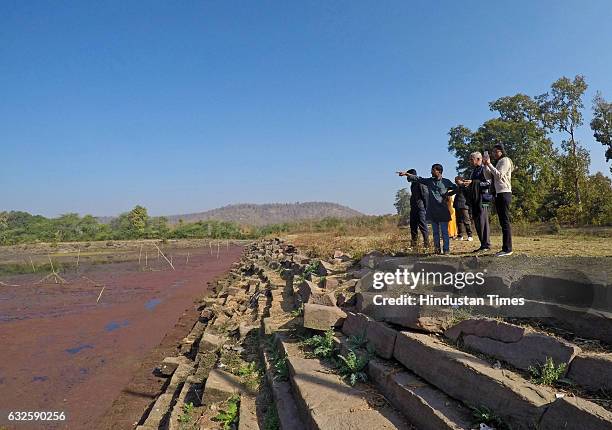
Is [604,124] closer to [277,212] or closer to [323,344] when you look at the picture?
[323,344]

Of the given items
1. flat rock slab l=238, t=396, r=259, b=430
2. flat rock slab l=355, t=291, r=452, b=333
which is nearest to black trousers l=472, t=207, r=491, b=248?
flat rock slab l=355, t=291, r=452, b=333

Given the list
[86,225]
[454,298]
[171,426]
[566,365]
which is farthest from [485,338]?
[86,225]

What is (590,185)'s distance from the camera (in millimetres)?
16203

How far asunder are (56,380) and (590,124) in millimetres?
26896

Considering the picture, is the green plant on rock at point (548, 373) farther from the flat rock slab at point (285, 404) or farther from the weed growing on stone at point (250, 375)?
the weed growing on stone at point (250, 375)

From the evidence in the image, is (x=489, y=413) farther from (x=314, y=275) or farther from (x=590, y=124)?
(x=590, y=124)

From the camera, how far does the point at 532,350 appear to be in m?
2.84

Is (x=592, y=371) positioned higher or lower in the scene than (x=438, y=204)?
lower

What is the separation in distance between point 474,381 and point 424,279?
8.05 feet

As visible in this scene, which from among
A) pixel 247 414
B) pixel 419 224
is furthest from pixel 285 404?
pixel 419 224

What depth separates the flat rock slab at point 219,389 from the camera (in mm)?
4672

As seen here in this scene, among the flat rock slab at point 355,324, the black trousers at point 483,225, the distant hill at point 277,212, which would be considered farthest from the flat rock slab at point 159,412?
the distant hill at point 277,212

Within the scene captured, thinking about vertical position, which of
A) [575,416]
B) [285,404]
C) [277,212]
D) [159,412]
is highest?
[277,212]

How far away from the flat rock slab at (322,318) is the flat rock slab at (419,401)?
4.47 ft
